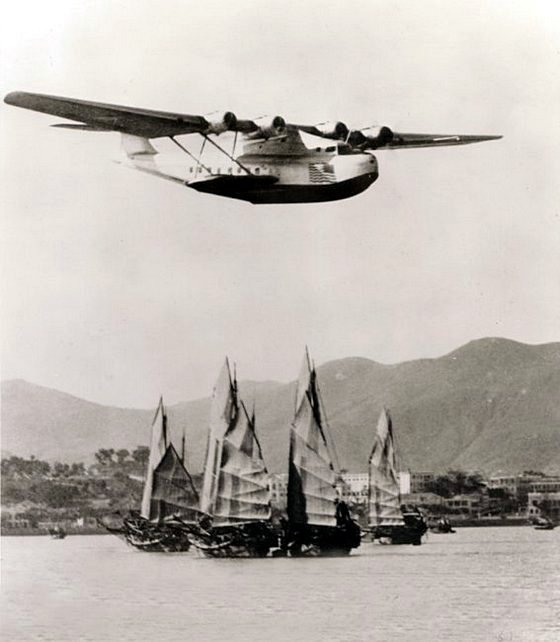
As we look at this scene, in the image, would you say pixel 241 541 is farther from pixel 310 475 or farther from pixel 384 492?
pixel 384 492

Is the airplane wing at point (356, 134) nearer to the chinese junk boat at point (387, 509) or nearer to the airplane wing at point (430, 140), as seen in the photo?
the airplane wing at point (430, 140)

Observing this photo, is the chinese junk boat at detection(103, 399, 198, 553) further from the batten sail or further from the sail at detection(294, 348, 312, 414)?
the sail at detection(294, 348, 312, 414)

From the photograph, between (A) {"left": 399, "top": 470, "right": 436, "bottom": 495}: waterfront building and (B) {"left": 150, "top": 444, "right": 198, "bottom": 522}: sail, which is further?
(A) {"left": 399, "top": 470, "right": 436, "bottom": 495}: waterfront building

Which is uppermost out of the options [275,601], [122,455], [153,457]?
[153,457]

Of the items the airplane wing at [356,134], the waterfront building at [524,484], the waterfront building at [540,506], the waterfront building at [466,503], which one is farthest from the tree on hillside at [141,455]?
the waterfront building at [466,503]

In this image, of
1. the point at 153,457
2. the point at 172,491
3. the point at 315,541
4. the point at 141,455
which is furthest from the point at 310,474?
the point at 172,491

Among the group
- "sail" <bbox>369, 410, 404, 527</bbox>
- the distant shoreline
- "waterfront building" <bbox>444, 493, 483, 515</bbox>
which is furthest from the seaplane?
"waterfront building" <bbox>444, 493, 483, 515</bbox>

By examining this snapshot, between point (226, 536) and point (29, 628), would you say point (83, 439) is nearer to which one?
point (29, 628)
